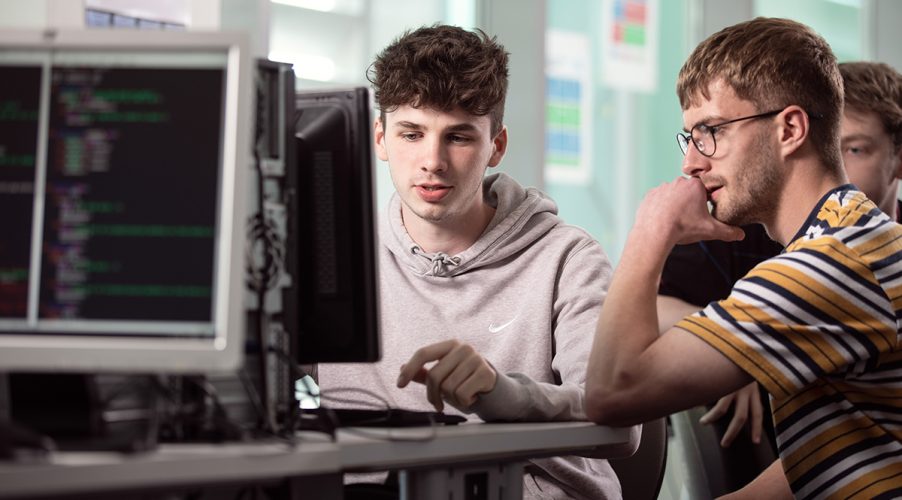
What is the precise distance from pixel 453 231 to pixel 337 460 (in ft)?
3.66

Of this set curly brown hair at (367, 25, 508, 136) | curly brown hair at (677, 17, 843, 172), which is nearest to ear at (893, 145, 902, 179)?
curly brown hair at (677, 17, 843, 172)

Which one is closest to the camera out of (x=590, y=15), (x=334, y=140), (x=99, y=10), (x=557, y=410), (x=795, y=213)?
(x=334, y=140)

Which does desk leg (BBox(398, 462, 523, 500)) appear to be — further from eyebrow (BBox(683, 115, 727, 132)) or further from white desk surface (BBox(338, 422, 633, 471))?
eyebrow (BBox(683, 115, 727, 132))

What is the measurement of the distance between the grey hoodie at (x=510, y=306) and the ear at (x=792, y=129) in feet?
1.36

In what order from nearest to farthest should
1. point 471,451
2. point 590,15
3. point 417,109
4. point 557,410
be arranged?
point 471,451, point 557,410, point 417,109, point 590,15

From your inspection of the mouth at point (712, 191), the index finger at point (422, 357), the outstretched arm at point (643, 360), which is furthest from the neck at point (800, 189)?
the index finger at point (422, 357)

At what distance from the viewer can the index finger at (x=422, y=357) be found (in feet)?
4.59

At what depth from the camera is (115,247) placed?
1056mm

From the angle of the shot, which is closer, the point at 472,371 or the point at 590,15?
the point at 472,371

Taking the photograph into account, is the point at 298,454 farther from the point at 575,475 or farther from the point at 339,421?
the point at 575,475

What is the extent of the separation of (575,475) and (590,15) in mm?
2740

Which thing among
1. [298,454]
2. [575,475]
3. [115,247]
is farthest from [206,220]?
[575,475]

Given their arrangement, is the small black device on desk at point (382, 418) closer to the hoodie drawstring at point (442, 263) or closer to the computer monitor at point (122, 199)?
the computer monitor at point (122, 199)

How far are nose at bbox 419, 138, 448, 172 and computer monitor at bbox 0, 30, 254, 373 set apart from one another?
3.13 ft
